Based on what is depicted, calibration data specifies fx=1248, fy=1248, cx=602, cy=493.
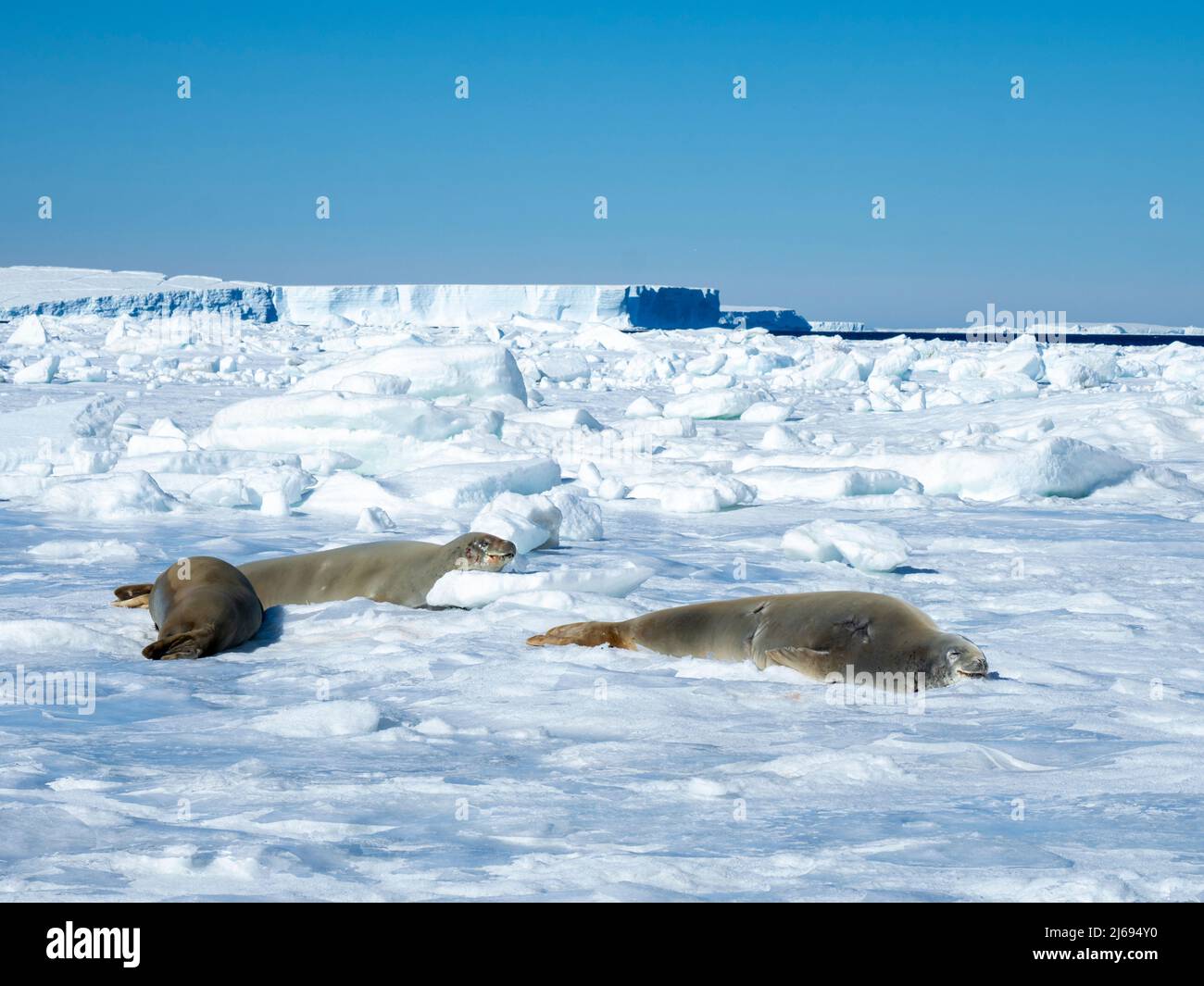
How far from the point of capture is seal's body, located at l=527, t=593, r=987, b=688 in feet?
11.1

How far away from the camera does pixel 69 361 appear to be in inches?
748

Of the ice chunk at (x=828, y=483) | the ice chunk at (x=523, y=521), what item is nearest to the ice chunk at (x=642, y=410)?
the ice chunk at (x=828, y=483)

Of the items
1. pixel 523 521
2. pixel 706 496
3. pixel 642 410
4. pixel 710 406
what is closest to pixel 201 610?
pixel 523 521

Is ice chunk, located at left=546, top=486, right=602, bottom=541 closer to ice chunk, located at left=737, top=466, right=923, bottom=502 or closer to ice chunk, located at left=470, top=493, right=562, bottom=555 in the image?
ice chunk, located at left=470, top=493, right=562, bottom=555

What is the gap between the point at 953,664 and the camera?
3344mm

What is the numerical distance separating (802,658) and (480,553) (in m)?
1.48

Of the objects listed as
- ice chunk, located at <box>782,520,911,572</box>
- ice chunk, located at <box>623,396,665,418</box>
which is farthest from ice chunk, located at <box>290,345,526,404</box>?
ice chunk, located at <box>782,520,911,572</box>

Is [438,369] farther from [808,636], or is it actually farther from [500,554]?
[808,636]

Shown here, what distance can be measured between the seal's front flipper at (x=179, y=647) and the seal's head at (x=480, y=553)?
1055mm

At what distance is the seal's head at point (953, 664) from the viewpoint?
11.0 feet

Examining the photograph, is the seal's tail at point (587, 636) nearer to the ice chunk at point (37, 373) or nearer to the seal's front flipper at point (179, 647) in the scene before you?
the seal's front flipper at point (179, 647)
